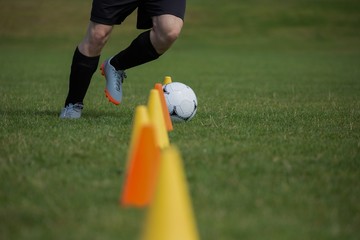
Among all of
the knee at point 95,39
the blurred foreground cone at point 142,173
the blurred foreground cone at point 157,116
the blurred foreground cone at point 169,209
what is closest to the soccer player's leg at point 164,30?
the knee at point 95,39

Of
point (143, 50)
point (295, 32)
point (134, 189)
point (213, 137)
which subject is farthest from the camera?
point (295, 32)

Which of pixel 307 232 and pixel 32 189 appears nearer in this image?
pixel 307 232

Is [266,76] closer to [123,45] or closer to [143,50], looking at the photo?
[143,50]

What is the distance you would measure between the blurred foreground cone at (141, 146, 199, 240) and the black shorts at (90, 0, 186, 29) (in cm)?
400

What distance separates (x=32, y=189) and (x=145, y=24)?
341cm

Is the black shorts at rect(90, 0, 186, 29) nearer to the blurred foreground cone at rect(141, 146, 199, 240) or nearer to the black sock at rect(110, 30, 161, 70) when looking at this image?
the black sock at rect(110, 30, 161, 70)

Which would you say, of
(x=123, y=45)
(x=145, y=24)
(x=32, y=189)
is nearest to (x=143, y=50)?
(x=145, y=24)

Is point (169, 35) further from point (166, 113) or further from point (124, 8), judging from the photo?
point (166, 113)

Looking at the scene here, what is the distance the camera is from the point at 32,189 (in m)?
3.37

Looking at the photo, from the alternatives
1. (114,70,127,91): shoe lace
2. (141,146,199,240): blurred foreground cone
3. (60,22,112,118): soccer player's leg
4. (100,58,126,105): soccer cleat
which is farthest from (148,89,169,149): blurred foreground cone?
(60,22,112,118): soccer player's leg

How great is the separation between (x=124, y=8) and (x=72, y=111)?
1.20 metres

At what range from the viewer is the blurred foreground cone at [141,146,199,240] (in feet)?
7.18

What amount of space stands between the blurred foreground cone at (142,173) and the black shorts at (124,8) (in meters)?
3.26

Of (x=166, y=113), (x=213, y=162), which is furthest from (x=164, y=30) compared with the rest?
(x=213, y=162)
